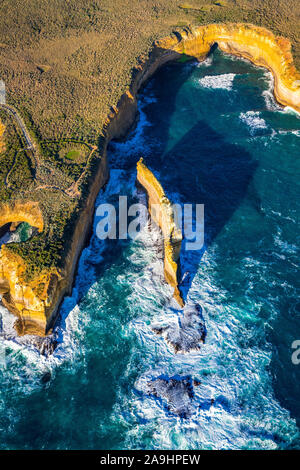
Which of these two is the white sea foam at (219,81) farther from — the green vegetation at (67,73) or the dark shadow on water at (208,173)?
the dark shadow on water at (208,173)

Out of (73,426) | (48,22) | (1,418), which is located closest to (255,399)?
(73,426)

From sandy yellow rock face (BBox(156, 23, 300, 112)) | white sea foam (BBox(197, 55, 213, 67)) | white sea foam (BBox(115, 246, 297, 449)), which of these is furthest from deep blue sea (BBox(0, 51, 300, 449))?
white sea foam (BBox(197, 55, 213, 67))

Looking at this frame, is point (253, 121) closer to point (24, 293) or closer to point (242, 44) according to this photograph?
point (242, 44)

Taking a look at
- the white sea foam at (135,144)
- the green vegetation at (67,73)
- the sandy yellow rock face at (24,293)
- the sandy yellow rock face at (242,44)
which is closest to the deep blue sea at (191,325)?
the white sea foam at (135,144)

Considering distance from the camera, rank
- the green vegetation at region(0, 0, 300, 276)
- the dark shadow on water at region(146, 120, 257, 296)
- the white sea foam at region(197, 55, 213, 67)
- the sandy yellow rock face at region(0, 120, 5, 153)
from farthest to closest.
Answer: the white sea foam at region(197, 55, 213, 67) → the sandy yellow rock face at region(0, 120, 5, 153) → the dark shadow on water at region(146, 120, 257, 296) → the green vegetation at region(0, 0, 300, 276)

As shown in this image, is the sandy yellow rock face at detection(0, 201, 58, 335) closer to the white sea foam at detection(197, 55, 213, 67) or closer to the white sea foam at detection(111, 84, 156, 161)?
the white sea foam at detection(111, 84, 156, 161)

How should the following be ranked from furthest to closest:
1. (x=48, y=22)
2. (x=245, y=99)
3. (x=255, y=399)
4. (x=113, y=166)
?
(x=48, y=22) → (x=245, y=99) → (x=113, y=166) → (x=255, y=399)

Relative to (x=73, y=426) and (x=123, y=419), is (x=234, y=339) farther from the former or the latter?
(x=73, y=426)
